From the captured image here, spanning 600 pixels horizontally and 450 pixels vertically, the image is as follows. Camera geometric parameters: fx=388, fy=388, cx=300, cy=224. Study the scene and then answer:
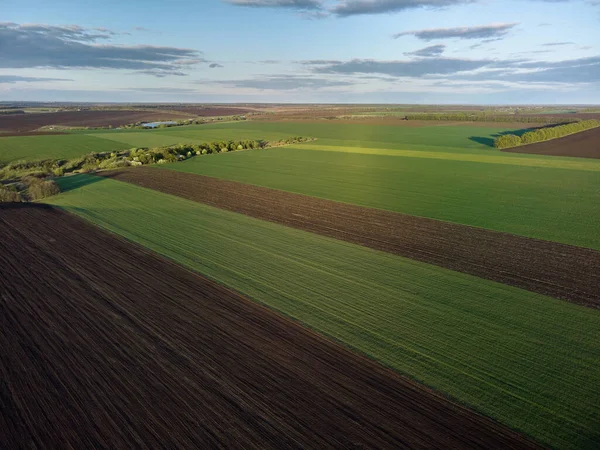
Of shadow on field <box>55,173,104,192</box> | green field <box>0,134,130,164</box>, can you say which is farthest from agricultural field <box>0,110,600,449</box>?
green field <box>0,134,130,164</box>

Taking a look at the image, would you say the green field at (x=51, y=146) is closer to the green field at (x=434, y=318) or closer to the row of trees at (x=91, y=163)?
the row of trees at (x=91, y=163)

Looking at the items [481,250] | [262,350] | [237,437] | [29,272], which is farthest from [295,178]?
[237,437]

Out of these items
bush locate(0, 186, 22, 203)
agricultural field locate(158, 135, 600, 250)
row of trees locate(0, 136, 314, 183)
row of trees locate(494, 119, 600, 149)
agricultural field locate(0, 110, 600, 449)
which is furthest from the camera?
row of trees locate(494, 119, 600, 149)

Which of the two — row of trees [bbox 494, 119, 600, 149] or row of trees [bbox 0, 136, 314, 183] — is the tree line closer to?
row of trees [bbox 0, 136, 314, 183]

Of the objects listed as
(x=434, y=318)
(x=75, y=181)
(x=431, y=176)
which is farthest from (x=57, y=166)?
(x=434, y=318)

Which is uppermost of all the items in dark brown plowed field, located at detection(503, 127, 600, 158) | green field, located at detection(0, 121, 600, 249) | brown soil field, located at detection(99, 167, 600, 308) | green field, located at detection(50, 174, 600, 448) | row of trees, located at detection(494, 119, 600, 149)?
row of trees, located at detection(494, 119, 600, 149)

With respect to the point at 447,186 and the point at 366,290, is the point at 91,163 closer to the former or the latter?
the point at 447,186
